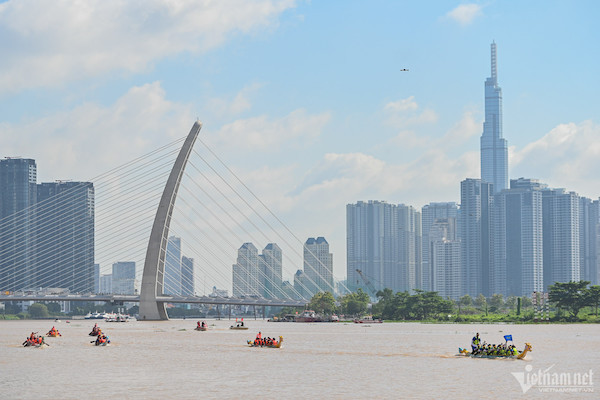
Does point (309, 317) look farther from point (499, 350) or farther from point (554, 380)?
→ point (554, 380)

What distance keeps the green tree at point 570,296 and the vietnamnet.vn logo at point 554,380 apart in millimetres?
90926

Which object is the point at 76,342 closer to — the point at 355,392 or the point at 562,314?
the point at 355,392

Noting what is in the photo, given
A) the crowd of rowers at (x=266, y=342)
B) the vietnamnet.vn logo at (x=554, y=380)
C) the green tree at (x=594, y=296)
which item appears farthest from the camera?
the green tree at (x=594, y=296)

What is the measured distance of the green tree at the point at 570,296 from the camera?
14525cm

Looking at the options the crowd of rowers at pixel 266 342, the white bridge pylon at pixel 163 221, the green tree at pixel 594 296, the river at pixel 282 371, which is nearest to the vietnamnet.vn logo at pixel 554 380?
the river at pixel 282 371

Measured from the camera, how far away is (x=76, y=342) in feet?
302

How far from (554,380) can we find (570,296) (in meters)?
97.7

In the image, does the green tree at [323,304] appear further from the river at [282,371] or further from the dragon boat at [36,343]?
the dragon boat at [36,343]

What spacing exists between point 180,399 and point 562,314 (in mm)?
120810

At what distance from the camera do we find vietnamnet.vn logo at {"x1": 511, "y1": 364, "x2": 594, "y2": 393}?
154ft

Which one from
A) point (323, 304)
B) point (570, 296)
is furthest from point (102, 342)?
point (323, 304)

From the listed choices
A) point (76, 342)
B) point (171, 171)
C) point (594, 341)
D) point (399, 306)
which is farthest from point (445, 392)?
point (399, 306)

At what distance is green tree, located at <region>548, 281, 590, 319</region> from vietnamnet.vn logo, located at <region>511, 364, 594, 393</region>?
90.9 meters

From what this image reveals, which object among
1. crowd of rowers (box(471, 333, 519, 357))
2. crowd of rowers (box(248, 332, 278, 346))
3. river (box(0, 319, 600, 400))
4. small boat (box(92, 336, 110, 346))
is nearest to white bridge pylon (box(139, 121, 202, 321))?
river (box(0, 319, 600, 400))
